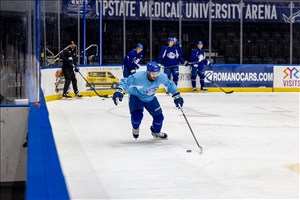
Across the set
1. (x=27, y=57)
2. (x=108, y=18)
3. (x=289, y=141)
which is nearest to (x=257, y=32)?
(x=108, y=18)

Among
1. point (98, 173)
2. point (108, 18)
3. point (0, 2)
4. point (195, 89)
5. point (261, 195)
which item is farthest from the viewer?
point (108, 18)

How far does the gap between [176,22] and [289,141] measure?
14.4 meters

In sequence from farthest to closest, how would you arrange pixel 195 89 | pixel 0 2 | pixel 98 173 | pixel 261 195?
pixel 195 89 → pixel 98 173 → pixel 0 2 → pixel 261 195

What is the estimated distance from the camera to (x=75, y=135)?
841 centimetres

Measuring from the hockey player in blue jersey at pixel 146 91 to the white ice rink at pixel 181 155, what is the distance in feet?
0.87

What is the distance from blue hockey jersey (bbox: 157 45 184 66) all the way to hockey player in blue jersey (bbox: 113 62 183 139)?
8869mm

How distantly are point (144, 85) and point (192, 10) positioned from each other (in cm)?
1464

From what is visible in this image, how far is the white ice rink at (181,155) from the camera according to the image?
5012 mm

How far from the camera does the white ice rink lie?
5.01 meters

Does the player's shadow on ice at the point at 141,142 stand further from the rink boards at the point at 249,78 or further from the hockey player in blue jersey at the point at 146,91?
the rink boards at the point at 249,78

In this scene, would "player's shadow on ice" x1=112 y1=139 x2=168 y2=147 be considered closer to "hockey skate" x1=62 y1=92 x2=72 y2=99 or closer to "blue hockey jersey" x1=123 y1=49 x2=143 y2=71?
"hockey skate" x1=62 y1=92 x2=72 y2=99

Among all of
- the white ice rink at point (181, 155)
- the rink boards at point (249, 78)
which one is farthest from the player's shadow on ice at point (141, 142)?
the rink boards at point (249, 78)

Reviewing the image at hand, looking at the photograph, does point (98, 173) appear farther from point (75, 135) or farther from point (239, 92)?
point (239, 92)

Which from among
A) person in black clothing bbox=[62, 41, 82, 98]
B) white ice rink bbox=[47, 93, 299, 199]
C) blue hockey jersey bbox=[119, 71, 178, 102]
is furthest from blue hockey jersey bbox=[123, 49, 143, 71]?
blue hockey jersey bbox=[119, 71, 178, 102]
